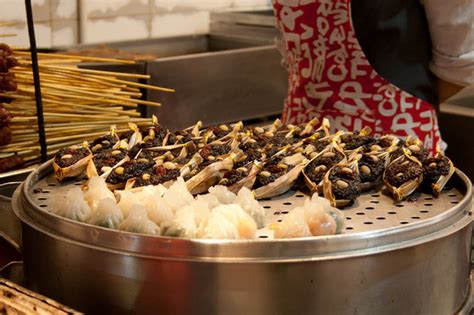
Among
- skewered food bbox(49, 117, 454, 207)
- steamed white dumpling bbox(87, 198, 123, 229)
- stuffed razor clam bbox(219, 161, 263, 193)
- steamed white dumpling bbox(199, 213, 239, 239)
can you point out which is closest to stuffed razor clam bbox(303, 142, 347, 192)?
skewered food bbox(49, 117, 454, 207)

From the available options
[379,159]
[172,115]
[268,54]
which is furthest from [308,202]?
[268,54]

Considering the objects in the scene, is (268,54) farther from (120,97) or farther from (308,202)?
(308,202)

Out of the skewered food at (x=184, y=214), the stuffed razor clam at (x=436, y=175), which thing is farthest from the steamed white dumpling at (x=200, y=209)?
the stuffed razor clam at (x=436, y=175)

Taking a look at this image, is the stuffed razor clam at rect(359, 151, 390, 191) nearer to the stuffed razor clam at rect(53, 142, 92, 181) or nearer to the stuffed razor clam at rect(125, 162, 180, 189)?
the stuffed razor clam at rect(125, 162, 180, 189)

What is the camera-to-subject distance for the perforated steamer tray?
1.60m

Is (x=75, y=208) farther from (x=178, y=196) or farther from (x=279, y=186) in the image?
(x=279, y=186)

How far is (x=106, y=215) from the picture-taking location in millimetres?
1505

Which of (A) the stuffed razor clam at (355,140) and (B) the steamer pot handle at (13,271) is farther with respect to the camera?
(A) the stuffed razor clam at (355,140)

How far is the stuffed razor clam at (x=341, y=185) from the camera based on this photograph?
1.68 metres

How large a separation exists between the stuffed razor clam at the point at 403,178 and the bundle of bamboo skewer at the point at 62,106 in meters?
0.82

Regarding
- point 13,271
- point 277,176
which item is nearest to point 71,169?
point 13,271

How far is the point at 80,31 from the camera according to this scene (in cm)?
411

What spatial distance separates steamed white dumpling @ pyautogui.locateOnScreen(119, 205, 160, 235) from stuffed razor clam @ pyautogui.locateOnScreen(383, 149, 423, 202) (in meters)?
0.55

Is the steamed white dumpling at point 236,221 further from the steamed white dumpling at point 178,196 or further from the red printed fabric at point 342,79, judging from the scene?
the red printed fabric at point 342,79
